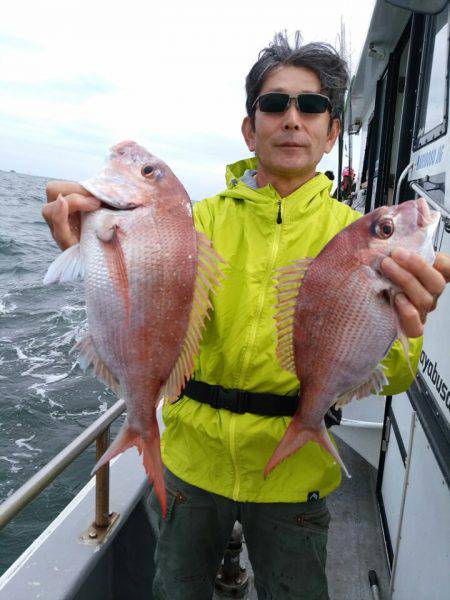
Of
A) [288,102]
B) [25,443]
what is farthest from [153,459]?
[25,443]

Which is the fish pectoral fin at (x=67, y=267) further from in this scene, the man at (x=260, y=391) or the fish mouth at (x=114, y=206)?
the man at (x=260, y=391)

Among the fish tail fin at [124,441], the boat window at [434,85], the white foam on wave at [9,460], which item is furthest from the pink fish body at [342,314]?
the white foam on wave at [9,460]

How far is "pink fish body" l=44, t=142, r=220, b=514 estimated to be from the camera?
5.04 ft

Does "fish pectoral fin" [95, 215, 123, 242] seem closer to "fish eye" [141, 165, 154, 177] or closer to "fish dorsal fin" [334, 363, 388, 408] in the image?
"fish eye" [141, 165, 154, 177]

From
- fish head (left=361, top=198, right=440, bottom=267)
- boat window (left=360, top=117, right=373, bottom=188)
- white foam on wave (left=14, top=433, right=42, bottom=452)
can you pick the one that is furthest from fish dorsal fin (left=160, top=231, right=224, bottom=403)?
boat window (left=360, top=117, right=373, bottom=188)

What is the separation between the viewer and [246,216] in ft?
6.78

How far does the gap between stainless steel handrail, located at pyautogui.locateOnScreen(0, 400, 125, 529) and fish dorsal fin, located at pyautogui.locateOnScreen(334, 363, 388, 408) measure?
1109 mm

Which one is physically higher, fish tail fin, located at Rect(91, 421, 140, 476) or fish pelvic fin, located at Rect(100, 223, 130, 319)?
fish pelvic fin, located at Rect(100, 223, 130, 319)

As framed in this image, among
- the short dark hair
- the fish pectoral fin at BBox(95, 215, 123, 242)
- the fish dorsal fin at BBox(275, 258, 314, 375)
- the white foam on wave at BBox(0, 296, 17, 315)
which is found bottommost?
the white foam on wave at BBox(0, 296, 17, 315)

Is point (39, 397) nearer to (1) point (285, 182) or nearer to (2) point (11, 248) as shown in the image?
(1) point (285, 182)

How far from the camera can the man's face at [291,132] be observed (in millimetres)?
1944

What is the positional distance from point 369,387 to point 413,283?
16.6 inches

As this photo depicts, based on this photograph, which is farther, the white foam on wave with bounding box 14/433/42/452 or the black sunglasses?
the white foam on wave with bounding box 14/433/42/452

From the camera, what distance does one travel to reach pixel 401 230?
4.85 ft
